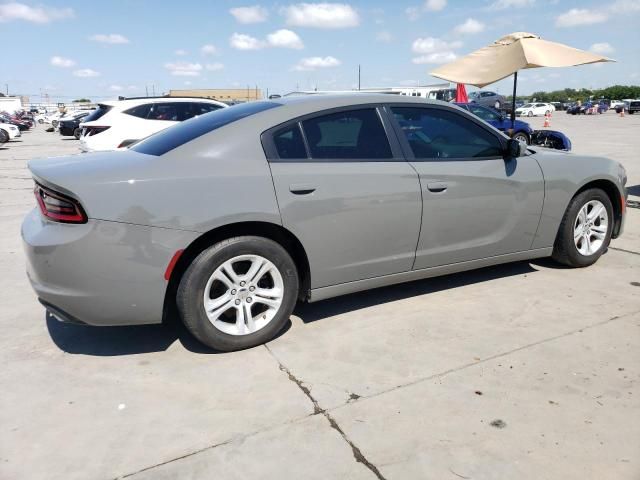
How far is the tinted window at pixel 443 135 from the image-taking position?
3.72m

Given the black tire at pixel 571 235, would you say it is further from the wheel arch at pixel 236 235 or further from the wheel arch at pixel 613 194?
the wheel arch at pixel 236 235

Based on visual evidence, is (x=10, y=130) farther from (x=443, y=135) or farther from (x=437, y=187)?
(x=437, y=187)

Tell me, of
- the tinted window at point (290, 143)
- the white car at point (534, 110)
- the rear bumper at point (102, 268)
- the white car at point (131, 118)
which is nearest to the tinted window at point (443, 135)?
the tinted window at point (290, 143)

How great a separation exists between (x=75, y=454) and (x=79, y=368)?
85 centimetres

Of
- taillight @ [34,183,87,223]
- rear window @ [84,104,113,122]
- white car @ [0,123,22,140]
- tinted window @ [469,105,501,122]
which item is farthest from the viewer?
white car @ [0,123,22,140]

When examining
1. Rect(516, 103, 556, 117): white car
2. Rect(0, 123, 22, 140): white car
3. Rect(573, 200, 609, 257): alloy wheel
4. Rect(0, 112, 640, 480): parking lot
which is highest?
Rect(516, 103, 556, 117): white car

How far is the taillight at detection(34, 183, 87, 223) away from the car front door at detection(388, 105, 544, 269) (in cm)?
214

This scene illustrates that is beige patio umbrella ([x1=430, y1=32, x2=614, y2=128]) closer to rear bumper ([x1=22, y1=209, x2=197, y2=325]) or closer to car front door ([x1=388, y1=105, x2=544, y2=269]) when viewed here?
car front door ([x1=388, y1=105, x2=544, y2=269])

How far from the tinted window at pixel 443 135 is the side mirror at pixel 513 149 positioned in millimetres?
60

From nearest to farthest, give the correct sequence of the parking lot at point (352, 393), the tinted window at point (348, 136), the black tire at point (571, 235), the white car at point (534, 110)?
the parking lot at point (352, 393)
the tinted window at point (348, 136)
the black tire at point (571, 235)
the white car at point (534, 110)

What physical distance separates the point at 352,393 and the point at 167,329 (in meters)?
1.50

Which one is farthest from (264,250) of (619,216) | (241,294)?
(619,216)

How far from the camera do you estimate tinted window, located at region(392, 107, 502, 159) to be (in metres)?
3.72

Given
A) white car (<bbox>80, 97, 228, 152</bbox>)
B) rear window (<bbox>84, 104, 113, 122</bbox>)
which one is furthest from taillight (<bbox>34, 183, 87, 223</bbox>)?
rear window (<bbox>84, 104, 113, 122</bbox>)
